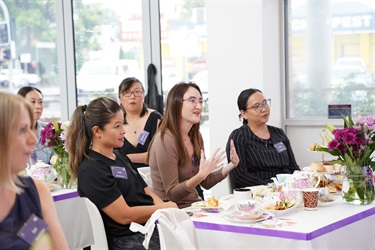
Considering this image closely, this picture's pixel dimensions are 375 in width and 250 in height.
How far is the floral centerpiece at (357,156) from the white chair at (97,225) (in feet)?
4.29

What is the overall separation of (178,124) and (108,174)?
35.2 inches

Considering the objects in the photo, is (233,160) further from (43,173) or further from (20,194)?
(20,194)

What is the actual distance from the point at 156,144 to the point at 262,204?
955 mm

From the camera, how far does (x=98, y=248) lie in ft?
11.8

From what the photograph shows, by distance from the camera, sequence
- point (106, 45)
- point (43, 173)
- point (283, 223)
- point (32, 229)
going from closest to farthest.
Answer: point (32, 229), point (283, 223), point (43, 173), point (106, 45)

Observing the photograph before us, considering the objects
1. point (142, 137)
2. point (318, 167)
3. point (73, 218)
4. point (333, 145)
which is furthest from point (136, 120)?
point (333, 145)

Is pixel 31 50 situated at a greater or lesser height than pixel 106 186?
greater

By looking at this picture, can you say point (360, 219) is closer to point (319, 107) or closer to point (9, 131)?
point (9, 131)

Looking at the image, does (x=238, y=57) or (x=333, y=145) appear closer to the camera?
(x=333, y=145)

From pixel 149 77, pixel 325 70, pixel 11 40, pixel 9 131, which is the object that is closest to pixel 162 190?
pixel 9 131

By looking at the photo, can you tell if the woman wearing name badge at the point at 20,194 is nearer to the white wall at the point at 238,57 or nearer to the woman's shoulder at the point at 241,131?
the woman's shoulder at the point at 241,131

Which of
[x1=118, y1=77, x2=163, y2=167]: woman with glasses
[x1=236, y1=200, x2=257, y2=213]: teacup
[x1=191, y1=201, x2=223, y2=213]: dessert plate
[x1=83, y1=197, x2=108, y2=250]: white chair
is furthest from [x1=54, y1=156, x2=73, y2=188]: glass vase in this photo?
[x1=236, y1=200, x2=257, y2=213]: teacup

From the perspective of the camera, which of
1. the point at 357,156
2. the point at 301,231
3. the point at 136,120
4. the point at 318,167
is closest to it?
the point at 301,231

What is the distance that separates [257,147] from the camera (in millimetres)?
5027
